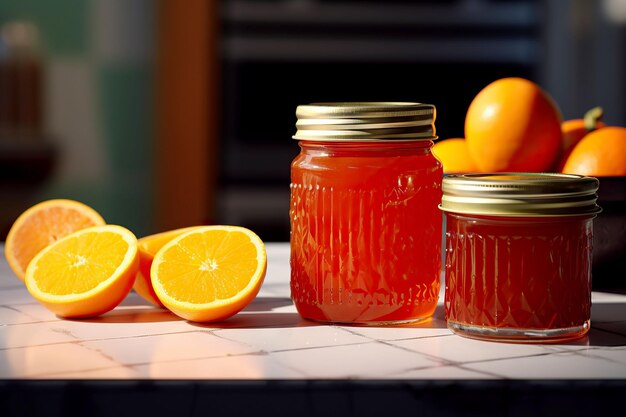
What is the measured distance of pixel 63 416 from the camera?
2.38 ft

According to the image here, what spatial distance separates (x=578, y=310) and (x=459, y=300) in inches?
4.3

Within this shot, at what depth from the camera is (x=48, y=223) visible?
4.10 feet

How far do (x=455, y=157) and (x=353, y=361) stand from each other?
515 millimetres

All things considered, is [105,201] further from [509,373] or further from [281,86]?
[509,373]

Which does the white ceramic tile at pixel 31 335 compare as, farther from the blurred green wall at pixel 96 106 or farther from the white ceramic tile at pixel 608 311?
the blurred green wall at pixel 96 106

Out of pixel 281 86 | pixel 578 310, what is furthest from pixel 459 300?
pixel 281 86

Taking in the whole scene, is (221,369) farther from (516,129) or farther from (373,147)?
(516,129)

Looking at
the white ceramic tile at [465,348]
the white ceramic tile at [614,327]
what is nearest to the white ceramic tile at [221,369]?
the white ceramic tile at [465,348]

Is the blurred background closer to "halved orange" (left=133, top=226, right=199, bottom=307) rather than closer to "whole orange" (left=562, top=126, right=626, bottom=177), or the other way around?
"whole orange" (left=562, top=126, right=626, bottom=177)

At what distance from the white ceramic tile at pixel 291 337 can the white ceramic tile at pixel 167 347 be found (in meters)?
0.02

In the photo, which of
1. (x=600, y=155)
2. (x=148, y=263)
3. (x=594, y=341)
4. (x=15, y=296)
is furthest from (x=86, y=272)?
(x=600, y=155)

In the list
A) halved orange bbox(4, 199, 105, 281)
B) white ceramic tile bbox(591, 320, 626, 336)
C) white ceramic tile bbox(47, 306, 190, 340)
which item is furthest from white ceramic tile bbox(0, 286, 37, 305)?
white ceramic tile bbox(591, 320, 626, 336)

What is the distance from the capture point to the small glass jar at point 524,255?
88 centimetres

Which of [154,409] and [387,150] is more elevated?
[387,150]
